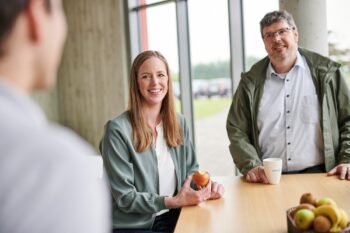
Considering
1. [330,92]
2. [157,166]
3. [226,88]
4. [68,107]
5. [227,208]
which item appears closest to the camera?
[227,208]

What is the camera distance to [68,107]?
6.27m

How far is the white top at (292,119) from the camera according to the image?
232 centimetres

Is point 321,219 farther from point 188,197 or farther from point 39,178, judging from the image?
point 39,178

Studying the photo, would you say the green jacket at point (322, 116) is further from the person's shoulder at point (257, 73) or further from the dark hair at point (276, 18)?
the dark hair at point (276, 18)

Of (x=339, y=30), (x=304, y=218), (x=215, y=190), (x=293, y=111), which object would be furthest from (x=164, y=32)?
(x=304, y=218)

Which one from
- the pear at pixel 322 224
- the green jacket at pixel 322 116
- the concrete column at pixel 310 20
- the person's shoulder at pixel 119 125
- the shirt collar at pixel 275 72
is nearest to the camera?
the pear at pixel 322 224

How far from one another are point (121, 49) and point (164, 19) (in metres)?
0.77

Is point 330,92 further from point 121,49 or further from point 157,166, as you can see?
point 121,49

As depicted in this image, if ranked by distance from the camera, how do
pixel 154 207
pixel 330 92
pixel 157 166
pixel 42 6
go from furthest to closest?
pixel 330 92
pixel 157 166
pixel 154 207
pixel 42 6

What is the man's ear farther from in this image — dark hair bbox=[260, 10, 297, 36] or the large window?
the large window

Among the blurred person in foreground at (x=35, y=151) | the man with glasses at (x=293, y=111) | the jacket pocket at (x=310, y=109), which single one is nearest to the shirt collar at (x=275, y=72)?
the man with glasses at (x=293, y=111)

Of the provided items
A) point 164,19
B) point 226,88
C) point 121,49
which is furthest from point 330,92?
point 121,49

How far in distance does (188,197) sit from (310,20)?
192 centimetres

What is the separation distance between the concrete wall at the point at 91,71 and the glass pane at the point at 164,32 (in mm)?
321
